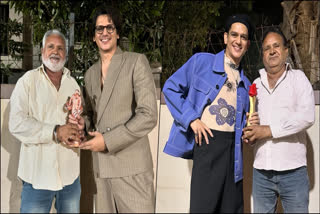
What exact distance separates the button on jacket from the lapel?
14cm

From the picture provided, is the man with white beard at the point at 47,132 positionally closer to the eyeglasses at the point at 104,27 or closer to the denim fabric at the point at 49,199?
the denim fabric at the point at 49,199

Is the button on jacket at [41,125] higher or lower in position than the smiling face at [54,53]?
lower

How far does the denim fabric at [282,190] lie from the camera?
1968 mm

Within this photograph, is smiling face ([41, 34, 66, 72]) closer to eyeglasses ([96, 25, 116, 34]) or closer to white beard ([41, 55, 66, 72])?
white beard ([41, 55, 66, 72])

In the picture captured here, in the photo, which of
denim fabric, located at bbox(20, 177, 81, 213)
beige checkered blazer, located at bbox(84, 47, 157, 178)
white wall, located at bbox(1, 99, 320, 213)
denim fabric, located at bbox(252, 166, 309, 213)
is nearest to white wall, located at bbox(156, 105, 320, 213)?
white wall, located at bbox(1, 99, 320, 213)

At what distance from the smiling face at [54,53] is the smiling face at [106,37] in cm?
16

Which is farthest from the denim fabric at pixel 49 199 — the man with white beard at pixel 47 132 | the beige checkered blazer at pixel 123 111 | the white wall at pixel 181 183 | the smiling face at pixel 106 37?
the smiling face at pixel 106 37

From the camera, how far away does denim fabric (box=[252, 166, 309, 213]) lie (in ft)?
6.46

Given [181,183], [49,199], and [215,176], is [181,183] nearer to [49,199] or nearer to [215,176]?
[215,176]

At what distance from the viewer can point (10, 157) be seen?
205 centimetres

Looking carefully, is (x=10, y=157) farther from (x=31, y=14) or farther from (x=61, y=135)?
(x=31, y=14)

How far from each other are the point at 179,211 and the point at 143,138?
521 millimetres

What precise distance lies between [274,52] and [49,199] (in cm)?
114

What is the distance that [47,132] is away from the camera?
186 cm
